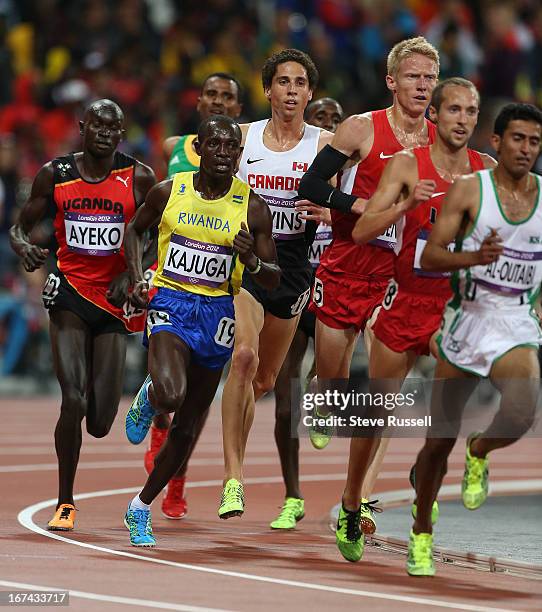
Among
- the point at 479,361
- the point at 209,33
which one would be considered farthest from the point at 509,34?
the point at 479,361

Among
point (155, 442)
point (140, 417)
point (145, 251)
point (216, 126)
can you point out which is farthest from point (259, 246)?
point (155, 442)

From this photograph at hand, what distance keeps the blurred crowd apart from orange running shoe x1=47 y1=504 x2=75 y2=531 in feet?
34.3

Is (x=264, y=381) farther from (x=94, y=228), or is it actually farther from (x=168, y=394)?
(x=168, y=394)

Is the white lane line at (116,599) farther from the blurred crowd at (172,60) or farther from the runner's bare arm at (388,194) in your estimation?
the blurred crowd at (172,60)

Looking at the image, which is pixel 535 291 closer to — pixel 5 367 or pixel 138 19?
pixel 5 367

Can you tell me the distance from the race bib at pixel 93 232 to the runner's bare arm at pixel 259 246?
1.21m

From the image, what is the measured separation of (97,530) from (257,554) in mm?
1284

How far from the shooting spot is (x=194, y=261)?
948 cm

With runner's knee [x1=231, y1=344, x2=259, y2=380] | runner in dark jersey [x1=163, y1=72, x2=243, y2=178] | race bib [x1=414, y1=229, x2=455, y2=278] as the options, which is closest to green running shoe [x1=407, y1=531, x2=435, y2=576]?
race bib [x1=414, y1=229, x2=455, y2=278]

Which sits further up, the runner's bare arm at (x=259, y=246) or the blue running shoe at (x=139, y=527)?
the runner's bare arm at (x=259, y=246)

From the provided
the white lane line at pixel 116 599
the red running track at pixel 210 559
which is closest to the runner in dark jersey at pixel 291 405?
the red running track at pixel 210 559

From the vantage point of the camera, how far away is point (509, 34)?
24250 millimetres

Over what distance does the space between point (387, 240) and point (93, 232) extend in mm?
1919

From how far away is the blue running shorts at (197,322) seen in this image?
9.38 meters
